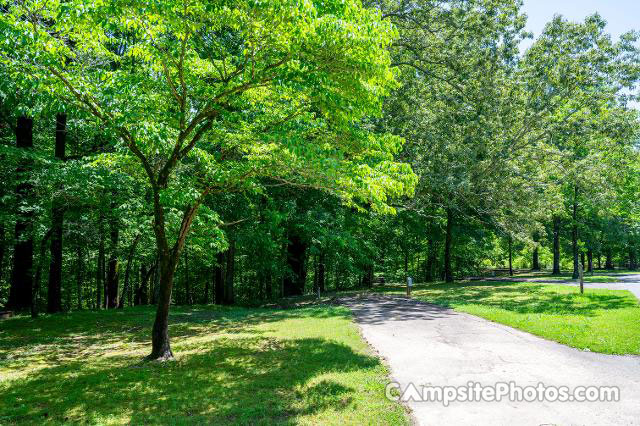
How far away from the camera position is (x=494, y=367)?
7160 millimetres

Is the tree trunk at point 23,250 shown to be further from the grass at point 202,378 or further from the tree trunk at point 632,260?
the tree trunk at point 632,260

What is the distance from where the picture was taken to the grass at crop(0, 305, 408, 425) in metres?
5.61

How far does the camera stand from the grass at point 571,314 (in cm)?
889

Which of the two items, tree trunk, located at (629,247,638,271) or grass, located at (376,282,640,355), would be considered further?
tree trunk, located at (629,247,638,271)

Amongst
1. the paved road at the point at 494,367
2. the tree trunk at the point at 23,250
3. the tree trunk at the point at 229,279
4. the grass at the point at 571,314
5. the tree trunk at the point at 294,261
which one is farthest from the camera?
the tree trunk at the point at 294,261

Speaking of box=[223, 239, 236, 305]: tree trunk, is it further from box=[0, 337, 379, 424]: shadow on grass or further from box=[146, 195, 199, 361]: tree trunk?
box=[146, 195, 199, 361]: tree trunk

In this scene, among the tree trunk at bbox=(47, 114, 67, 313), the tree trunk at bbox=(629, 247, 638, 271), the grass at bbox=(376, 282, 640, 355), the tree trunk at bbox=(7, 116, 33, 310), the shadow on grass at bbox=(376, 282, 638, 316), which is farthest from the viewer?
the tree trunk at bbox=(629, 247, 638, 271)

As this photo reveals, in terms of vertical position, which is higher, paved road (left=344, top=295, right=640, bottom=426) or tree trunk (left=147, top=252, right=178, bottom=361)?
tree trunk (left=147, top=252, right=178, bottom=361)

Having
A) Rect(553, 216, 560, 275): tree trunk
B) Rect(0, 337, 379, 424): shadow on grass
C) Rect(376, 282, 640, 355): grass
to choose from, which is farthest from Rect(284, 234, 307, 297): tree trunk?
Rect(553, 216, 560, 275): tree trunk

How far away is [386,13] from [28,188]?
16.4 metres

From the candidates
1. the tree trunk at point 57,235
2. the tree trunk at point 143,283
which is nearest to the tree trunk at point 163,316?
the tree trunk at point 57,235

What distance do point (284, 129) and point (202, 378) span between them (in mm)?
5259

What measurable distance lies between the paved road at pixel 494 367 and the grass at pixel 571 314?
599 millimetres

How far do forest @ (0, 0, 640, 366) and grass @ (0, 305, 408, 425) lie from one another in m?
1.62
